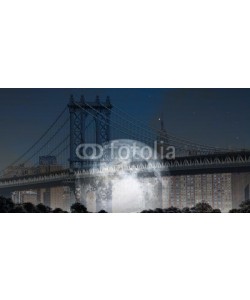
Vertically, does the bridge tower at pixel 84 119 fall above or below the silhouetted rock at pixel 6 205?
above

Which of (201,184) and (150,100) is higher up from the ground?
(150,100)

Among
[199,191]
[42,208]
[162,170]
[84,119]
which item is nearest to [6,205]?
[42,208]

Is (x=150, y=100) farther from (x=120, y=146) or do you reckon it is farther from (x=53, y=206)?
(x=53, y=206)

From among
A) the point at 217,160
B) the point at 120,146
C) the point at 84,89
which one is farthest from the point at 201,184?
the point at 84,89

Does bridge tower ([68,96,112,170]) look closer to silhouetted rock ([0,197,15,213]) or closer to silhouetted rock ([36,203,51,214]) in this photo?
silhouetted rock ([36,203,51,214])

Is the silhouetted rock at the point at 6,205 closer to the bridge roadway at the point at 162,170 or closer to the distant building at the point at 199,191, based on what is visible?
the bridge roadway at the point at 162,170

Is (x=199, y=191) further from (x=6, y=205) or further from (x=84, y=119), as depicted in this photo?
(x=6, y=205)
